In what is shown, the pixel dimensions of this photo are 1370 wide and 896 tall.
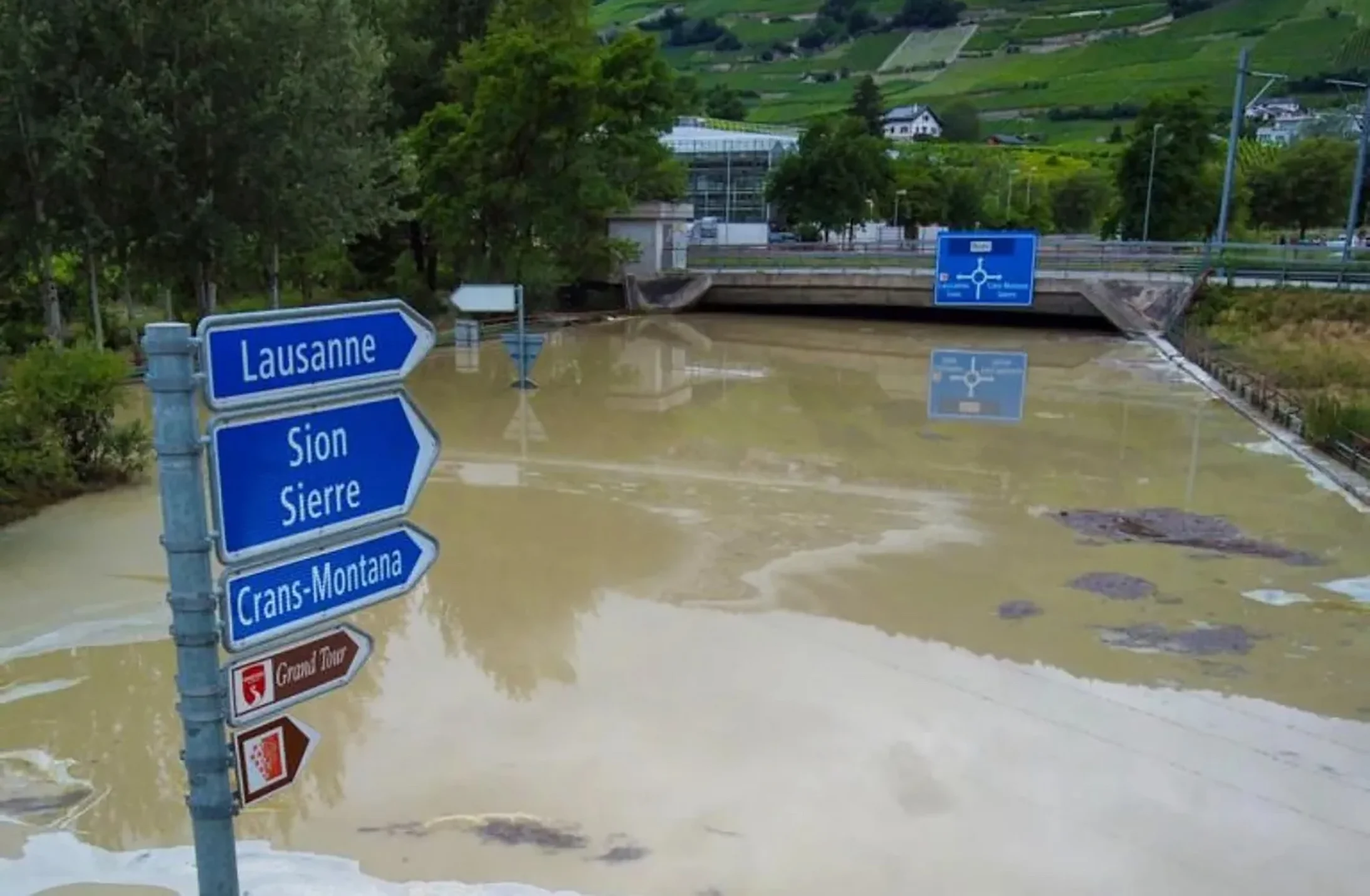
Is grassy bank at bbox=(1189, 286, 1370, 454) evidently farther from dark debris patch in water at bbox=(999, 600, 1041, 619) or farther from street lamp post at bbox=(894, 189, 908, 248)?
street lamp post at bbox=(894, 189, 908, 248)

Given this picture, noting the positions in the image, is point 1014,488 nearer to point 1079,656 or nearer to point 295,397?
point 1079,656

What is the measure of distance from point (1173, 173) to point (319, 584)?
49.3 meters

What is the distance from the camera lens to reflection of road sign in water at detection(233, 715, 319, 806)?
2418 mm

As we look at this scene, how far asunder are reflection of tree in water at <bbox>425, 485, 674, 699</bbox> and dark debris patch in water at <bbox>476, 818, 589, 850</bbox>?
1678 millimetres

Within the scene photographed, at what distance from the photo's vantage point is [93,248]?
18.9 meters

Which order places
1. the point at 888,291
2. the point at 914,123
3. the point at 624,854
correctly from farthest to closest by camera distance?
the point at 914,123
the point at 888,291
the point at 624,854

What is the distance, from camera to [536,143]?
1214 inches

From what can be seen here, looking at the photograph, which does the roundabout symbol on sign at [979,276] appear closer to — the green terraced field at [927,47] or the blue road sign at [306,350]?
the blue road sign at [306,350]

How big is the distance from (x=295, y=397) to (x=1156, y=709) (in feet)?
22.2

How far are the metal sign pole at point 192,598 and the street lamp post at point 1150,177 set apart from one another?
46858mm

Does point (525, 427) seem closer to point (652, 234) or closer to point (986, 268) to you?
point (986, 268)

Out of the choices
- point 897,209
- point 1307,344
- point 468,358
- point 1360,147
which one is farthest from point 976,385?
point 897,209

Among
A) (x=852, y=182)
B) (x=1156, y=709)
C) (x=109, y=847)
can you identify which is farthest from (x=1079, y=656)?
(x=852, y=182)

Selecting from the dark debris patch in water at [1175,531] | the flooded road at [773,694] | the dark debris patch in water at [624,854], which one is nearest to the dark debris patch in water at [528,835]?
the flooded road at [773,694]
